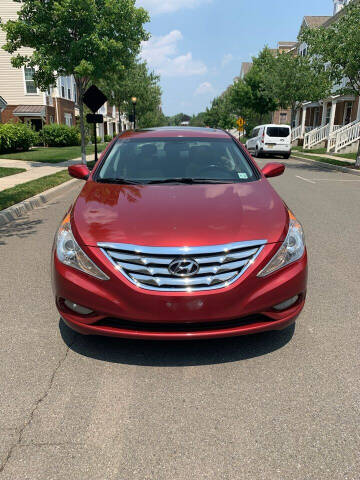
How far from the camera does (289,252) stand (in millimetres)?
2969

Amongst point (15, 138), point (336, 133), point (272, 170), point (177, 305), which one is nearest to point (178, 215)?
point (177, 305)

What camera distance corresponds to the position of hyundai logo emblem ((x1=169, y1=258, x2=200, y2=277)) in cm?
266

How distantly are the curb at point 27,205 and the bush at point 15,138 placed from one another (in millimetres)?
12273

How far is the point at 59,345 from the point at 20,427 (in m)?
0.93

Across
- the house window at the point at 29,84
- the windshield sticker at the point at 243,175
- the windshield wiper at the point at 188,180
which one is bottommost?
the windshield wiper at the point at 188,180

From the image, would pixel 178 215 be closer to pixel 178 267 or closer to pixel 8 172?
pixel 178 267

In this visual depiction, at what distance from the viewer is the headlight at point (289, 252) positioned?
282 cm

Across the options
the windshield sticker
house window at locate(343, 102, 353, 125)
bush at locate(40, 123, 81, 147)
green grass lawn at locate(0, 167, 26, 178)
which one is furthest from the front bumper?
house window at locate(343, 102, 353, 125)

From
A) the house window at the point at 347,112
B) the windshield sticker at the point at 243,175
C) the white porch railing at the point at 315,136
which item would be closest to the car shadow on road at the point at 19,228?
the windshield sticker at the point at 243,175

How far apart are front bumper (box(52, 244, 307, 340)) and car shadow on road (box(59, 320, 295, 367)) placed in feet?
1.03

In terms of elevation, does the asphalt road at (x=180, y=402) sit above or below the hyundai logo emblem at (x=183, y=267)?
below

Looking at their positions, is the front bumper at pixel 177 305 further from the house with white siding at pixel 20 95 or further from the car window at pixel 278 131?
the house with white siding at pixel 20 95

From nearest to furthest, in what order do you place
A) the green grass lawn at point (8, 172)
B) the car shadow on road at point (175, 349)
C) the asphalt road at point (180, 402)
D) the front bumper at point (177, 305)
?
1. the asphalt road at point (180, 402)
2. the front bumper at point (177, 305)
3. the car shadow on road at point (175, 349)
4. the green grass lawn at point (8, 172)

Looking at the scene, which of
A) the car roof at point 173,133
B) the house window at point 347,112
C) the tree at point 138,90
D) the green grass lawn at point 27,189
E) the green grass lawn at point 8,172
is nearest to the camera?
the car roof at point 173,133
